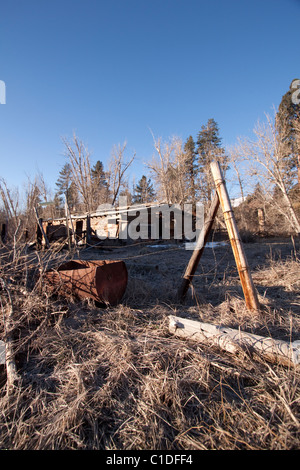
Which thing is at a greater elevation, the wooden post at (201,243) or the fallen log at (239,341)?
the wooden post at (201,243)

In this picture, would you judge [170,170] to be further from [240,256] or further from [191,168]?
[240,256]

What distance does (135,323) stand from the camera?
8.80 ft

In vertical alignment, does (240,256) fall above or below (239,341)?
above

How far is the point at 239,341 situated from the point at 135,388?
1.04 meters

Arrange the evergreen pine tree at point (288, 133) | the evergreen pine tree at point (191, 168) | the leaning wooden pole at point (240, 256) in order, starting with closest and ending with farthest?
the leaning wooden pole at point (240, 256) < the evergreen pine tree at point (288, 133) < the evergreen pine tree at point (191, 168)

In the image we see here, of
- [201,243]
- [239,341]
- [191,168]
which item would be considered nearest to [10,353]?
[239,341]

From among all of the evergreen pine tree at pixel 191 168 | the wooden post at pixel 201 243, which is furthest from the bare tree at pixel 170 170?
the wooden post at pixel 201 243

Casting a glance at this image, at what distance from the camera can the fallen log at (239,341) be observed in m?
1.80

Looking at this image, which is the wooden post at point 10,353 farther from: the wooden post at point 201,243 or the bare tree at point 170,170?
the bare tree at point 170,170

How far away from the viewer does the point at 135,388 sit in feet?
5.41

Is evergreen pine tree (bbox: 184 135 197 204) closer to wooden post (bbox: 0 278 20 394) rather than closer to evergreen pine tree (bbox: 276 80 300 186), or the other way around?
evergreen pine tree (bbox: 276 80 300 186)

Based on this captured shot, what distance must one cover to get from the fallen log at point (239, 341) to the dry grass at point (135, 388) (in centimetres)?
8

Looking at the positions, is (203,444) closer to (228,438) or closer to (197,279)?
(228,438)

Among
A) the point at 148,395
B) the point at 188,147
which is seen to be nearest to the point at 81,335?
the point at 148,395
